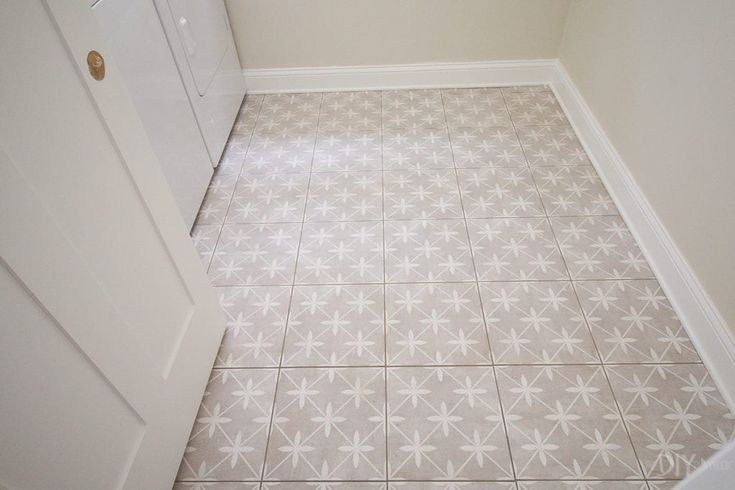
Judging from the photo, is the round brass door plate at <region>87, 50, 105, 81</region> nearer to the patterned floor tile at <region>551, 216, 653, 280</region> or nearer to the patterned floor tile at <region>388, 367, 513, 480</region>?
the patterned floor tile at <region>388, 367, 513, 480</region>

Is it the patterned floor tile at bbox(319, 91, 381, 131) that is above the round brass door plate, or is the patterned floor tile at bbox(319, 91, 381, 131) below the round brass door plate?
below

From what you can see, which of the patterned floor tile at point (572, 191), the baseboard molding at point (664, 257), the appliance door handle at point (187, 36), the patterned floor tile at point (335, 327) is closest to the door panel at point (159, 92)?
the appliance door handle at point (187, 36)

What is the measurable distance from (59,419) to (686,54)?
183 centimetres

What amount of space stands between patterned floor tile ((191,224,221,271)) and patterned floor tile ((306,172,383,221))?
1.25 feet

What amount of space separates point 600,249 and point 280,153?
56.4 inches

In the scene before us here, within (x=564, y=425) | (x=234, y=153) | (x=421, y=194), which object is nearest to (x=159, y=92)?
(x=234, y=153)

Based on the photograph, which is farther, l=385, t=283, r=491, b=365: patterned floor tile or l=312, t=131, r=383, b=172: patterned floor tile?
l=312, t=131, r=383, b=172: patterned floor tile

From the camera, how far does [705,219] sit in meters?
1.32

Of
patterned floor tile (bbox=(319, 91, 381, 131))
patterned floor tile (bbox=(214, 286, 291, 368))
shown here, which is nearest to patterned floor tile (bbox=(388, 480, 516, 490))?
patterned floor tile (bbox=(214, 286, 291, 368))

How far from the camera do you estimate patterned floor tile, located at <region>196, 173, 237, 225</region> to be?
1849mm

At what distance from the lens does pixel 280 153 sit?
2123 millimetres

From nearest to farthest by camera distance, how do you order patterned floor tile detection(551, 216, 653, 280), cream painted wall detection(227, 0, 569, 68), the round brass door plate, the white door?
the white door < the round brass door plate < patterned floor tile detection(551, 216, 653, 280) < cream painted wall detection(227, 0, 569, 68)

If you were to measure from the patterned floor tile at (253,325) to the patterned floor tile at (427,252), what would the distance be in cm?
40

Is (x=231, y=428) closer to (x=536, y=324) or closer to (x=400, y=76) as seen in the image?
(x=536, y=324)
